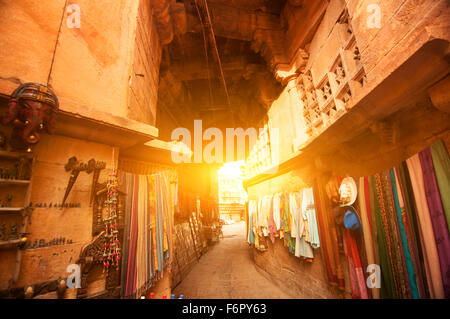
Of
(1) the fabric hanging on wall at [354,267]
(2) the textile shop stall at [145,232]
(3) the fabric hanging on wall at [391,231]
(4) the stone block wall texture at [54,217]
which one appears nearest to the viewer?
(4) the stone block wall texture at [54,217]

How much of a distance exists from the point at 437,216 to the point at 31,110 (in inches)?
159

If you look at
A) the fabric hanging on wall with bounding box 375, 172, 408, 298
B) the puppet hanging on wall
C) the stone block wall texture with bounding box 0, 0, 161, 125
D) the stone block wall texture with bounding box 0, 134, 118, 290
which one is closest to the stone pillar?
the fabric hanging on wall with bounding box 375, 172, 408, 298

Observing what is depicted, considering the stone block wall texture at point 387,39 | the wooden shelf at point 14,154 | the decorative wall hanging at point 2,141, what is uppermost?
the stone block wall texture at point 387,39

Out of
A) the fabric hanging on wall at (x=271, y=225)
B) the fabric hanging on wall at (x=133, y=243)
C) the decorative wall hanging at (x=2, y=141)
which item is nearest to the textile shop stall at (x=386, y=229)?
the fabric hanging on wall at (x=271, y=225)

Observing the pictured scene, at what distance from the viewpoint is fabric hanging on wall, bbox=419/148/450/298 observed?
1631 mm

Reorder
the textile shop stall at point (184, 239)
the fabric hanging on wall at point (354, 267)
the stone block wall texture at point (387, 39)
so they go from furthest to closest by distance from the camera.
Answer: the textile shop stall at point (184, 239) → the fabric hanging on wall at point (354, 267) → the stone block wall texture at point (387, 39)

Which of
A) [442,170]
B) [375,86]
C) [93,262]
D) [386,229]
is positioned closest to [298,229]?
[386,229]

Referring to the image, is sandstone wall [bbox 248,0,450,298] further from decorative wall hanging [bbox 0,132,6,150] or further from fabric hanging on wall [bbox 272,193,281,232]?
decorative wall hanging [bbox 0,132,6,150]

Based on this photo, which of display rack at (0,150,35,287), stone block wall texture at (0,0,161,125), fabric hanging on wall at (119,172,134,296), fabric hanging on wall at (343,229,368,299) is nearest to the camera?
display rack at (0,150,35,287)

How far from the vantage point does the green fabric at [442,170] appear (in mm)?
1683

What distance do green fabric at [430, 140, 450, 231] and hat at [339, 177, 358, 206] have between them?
113 cm

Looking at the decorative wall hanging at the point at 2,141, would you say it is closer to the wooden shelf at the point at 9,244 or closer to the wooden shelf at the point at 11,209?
the wooden shelf at the point at 11,209

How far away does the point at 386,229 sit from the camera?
2.28 m

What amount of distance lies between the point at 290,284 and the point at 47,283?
16.8 feet
